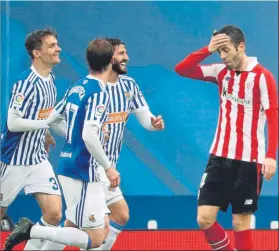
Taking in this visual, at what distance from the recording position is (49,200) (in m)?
8.81

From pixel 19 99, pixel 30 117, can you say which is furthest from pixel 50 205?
pixel 19 99

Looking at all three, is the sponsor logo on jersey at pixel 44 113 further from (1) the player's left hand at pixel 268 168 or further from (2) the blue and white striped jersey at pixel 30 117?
(1) the player's left hand at pixel 268 168

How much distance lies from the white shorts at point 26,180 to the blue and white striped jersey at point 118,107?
458 mm

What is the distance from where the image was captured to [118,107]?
8.91 meters

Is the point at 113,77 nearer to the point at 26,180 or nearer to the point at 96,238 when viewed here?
the point at 26,180

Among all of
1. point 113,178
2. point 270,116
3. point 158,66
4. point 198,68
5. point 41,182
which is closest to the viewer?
point 113,178

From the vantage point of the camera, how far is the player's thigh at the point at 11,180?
8875mm

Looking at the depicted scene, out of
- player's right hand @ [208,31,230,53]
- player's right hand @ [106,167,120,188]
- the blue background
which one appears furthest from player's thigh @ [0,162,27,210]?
the blue background

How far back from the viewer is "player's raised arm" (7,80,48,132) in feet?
28.3

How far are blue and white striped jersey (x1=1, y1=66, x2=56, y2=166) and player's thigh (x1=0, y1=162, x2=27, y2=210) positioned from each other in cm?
4

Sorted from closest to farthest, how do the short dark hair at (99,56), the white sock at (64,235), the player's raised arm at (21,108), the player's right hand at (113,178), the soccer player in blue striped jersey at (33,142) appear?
the player's right hand at (113,178) < the short dark hair at (99,56) < the white sock at (64,235) < the player's raised arm at (21,108) < the soccer player in blue striped jersey at (33,142)

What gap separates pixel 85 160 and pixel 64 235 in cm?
55

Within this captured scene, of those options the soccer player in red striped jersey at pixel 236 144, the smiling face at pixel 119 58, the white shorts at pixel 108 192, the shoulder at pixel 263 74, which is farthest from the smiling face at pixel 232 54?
the white shorts at pixel 108 192

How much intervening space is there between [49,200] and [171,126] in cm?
239
